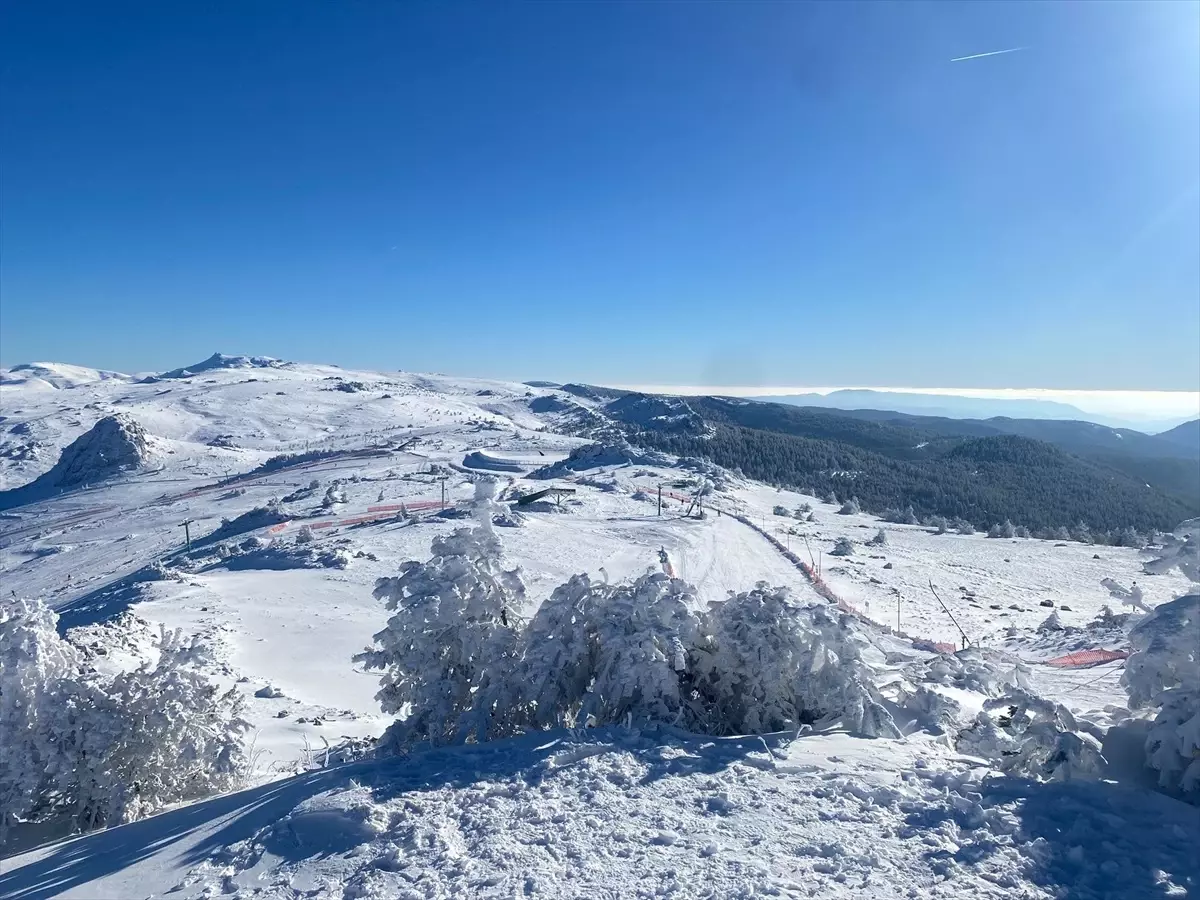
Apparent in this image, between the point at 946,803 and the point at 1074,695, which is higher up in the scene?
the point at 946,803

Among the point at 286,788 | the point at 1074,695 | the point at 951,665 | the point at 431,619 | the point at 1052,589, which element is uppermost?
the point at 431,619

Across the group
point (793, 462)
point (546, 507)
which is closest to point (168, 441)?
point (546, 507)

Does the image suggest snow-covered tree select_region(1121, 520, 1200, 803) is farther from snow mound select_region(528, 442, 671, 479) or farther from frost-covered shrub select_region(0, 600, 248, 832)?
snow mound select_region(528, 442, 671, 479)

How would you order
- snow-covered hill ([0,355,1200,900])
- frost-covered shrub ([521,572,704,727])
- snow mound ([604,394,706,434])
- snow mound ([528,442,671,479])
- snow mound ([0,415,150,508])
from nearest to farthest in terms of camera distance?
1. snow-covered hill ([0,355,1200,900])
2. frost-covered shrub ([521,572,704,727])
3. snow mound ([528,442,671,479])
4. snow mound ([0,415,150,508])
5. snow mound ([604,394,706,434])

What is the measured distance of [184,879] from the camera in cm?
616

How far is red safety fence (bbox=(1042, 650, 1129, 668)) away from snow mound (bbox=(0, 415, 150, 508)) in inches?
3680

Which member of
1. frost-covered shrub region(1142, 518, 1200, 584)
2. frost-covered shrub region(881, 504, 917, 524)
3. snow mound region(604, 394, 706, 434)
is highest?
snow mound region(604, 394, 706, 434)

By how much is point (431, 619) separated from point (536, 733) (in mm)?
2174

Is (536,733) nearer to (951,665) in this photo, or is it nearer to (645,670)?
(645,670)

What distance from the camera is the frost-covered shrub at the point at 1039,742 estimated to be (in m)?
7.22

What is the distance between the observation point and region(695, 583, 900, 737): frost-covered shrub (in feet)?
29.5

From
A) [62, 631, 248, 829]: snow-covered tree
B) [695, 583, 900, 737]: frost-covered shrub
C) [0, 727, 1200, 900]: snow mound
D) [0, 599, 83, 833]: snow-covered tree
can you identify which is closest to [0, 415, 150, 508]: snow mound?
→ [0, 599, 83, 833]: snow-covered tree

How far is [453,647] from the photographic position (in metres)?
9.98

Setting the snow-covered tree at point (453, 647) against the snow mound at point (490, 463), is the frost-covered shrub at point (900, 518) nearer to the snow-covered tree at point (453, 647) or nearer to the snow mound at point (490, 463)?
the snow mound at point (490, 463)
